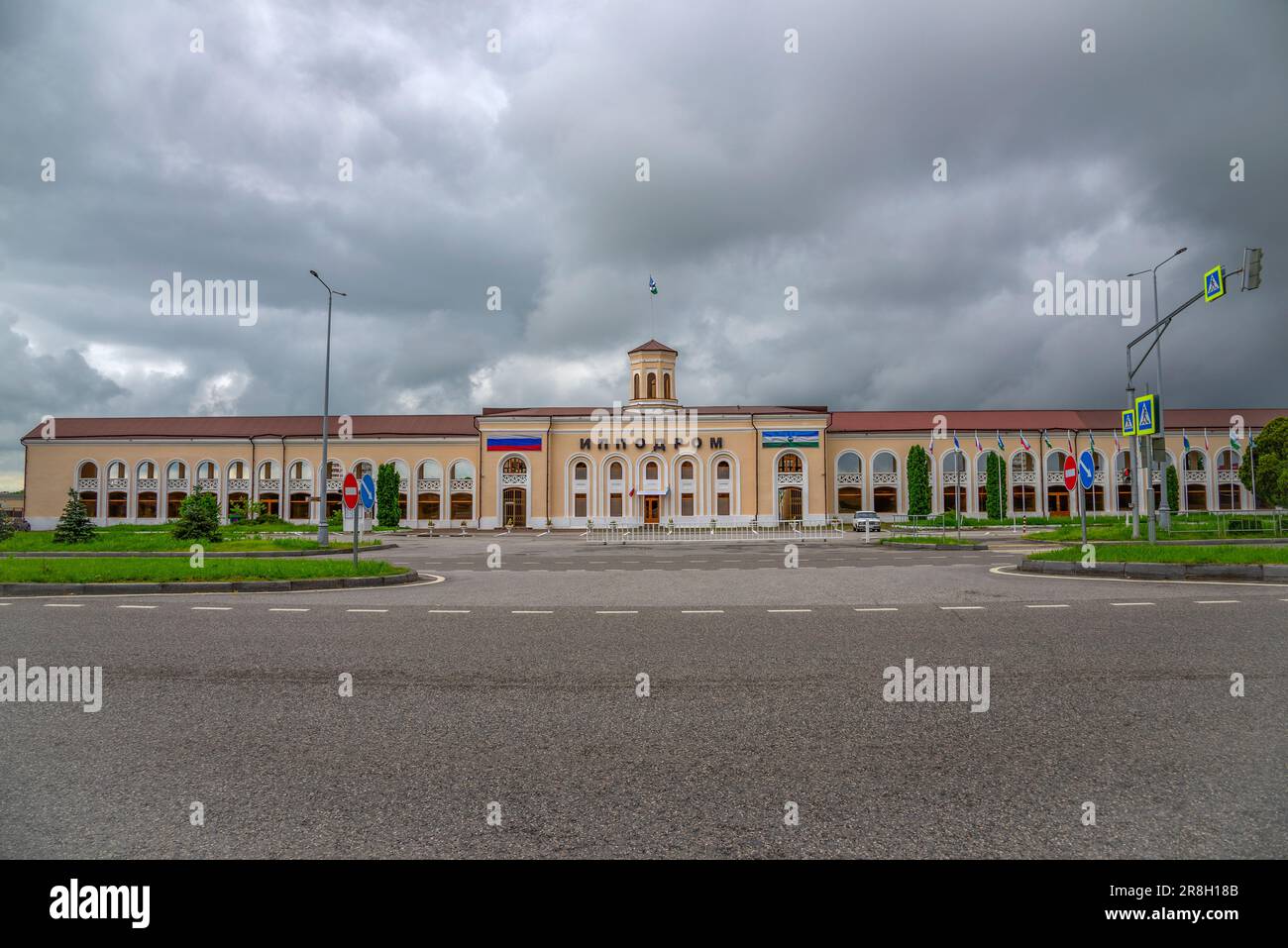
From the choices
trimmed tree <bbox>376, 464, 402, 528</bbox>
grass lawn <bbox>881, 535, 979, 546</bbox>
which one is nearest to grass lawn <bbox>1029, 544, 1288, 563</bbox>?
grass lawn <bbox>881, 535, 979, 546</bbox>

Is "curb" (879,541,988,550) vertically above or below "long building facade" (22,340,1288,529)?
below

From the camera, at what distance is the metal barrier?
39.9 meters

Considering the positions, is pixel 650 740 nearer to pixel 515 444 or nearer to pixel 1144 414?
pixel 1144 414

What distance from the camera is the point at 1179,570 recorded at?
49.9 ft

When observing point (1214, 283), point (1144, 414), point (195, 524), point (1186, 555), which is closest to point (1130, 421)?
point (1144, 414)

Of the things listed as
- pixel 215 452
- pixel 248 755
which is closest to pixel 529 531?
pixel 215 452

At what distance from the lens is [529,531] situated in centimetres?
5409

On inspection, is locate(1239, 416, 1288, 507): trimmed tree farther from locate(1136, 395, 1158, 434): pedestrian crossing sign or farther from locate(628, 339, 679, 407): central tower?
locate(628, 339, 679, 407): central tower

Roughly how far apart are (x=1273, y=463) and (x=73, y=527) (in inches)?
2755

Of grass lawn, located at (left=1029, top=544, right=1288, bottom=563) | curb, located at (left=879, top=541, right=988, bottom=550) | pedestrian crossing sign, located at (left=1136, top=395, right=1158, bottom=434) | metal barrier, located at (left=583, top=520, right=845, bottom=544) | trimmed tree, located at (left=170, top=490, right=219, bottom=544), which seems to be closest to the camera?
grass lawn, located at (left=1029, top=544, right=1288, bottom=563)

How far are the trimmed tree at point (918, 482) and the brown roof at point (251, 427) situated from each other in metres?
36.2

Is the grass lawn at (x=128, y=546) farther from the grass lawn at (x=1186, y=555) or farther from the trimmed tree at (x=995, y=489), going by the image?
the trimmed tree at (x=995, y=489)

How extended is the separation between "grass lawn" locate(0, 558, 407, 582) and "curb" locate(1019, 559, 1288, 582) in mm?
15892

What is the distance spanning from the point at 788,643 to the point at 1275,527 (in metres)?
33.5
